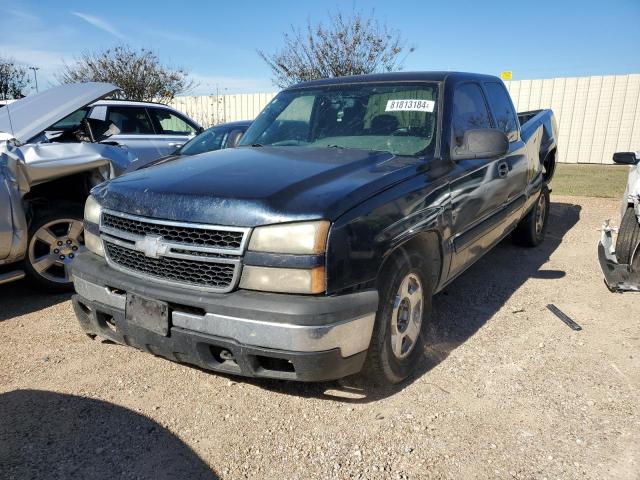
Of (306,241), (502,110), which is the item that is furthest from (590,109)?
(306,241)

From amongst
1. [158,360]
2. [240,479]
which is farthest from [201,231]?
[158,360]

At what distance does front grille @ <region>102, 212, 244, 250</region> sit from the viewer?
92.4 inches

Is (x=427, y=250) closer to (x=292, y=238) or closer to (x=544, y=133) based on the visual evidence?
(x=292, y=238)

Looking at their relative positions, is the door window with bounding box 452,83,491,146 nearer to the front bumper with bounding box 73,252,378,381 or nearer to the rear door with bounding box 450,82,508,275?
the rear door with bounding box 450,82,508,275

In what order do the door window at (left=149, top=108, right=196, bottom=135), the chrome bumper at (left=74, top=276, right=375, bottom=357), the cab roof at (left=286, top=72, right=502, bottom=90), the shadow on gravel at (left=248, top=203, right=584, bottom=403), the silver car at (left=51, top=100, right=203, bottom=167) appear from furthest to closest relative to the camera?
the door window at (left=149, top=108, right=196, bottom=135), the silver car at (left=51, top=100, right=203, bottom=167), the cab roof at (left=286, top=72, right=502, bottom=90), the shadow on gravel at (left=248, top=203, right=584, bottom=403), the chrome bumper at (left=74, top=276, right=375, bottom=357)

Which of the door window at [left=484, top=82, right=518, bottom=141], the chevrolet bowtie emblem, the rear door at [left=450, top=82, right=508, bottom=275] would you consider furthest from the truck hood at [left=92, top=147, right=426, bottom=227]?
the door window at [left=484, top=82, right=518, bottom=141]

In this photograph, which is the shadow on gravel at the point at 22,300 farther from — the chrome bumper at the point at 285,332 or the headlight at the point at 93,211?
the chrome bumper at the point at 285,332

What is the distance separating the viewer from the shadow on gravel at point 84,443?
228 centimetres

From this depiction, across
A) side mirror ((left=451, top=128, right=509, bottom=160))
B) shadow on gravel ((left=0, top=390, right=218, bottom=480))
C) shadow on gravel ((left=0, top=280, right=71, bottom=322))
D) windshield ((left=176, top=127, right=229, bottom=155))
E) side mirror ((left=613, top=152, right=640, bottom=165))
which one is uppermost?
side mirror ((left=451, top=128, right=509, bottom=160))

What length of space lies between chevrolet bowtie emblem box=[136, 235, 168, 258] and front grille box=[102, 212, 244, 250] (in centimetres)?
3

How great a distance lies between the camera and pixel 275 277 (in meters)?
2.29

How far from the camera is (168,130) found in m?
8.16

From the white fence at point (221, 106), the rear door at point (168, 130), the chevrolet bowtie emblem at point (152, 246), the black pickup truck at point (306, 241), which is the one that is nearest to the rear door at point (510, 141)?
the black pickup truck at point (306, 241)

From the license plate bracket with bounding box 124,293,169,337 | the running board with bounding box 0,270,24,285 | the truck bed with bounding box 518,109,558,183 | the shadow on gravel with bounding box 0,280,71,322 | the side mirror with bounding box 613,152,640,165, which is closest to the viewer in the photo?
the license plate bracket with bounding box 124,293,169,337
